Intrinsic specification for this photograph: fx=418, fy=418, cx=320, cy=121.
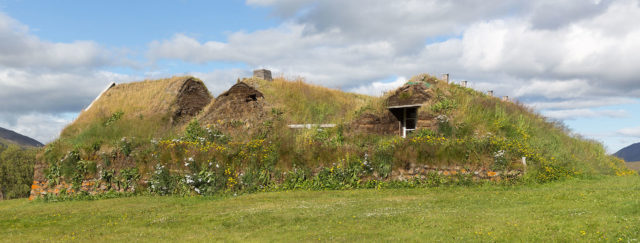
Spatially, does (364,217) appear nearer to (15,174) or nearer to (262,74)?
(262,74)

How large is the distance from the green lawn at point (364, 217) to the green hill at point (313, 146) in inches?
49.3

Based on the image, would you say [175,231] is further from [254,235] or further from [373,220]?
[373,220]

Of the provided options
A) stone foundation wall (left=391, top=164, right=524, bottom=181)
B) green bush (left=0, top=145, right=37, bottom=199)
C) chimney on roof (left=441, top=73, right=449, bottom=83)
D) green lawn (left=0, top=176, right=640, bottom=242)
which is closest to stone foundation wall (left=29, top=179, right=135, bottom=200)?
green lawn (left=0, top=176, right=640, bottom=242)

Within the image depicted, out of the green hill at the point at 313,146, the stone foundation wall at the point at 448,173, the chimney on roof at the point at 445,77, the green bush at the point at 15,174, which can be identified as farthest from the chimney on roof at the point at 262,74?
the green bush at the point at 15,174

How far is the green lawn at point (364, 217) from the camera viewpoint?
8508 millimetres

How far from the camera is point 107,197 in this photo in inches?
701

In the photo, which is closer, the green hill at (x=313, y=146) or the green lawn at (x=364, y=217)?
the green lawn at (x=364, y=217)

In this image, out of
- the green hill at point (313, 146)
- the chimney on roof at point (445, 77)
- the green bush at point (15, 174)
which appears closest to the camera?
the green hill at point (313, 146)

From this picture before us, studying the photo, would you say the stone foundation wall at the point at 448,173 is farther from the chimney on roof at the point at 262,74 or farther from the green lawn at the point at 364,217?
the chimney on roof at the point at 262,74

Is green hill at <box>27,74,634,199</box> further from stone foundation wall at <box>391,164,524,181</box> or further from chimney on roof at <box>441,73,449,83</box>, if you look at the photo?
chimney on roof at <box>441,73,449,83</box>

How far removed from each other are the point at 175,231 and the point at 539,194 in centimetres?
1062

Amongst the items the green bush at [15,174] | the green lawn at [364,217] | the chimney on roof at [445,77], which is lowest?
the green bush at [15,174]

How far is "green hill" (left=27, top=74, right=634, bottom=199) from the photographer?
54.3ft

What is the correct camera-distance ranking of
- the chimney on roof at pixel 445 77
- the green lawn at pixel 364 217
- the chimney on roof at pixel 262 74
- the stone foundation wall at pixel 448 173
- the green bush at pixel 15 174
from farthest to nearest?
the green bush at pixel 15 174
the chimney on roof at pixel 262 74
the chimney on roof at pixel 445 77
the stone foundation wall at pixel 448 173
the green lawn at pixel 364 217
